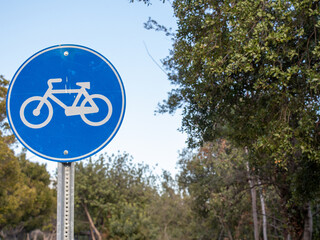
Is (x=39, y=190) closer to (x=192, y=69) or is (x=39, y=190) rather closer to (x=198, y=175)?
(x=198, y=175)

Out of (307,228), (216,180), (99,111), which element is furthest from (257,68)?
(216,180)

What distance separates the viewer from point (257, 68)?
8672mm

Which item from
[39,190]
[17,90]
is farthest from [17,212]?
[17,90]

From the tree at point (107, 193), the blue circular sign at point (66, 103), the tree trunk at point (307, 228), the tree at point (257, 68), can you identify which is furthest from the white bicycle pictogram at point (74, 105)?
the tree at point (107, 193)

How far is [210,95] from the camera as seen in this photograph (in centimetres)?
891

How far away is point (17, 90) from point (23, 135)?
0.81 ft

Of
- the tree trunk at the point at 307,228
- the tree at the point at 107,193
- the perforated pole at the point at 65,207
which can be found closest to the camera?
the perforated pole at the point at 65,207

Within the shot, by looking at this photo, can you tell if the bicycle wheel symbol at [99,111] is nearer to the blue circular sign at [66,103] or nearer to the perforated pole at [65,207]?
the blue circular sign at [66,103]

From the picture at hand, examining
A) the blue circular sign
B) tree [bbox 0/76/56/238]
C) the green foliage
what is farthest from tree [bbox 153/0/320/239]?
tree [bbox 0/76/56/238]

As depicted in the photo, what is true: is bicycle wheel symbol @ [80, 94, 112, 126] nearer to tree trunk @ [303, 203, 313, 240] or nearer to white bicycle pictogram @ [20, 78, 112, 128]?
white bicycle pictogram @ [20, 78, 112, 128]

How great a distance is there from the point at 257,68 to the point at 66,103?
6.97 meters

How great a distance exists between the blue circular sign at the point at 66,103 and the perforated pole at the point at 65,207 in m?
0.11

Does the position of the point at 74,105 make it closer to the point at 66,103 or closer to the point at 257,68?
the point at 66,103

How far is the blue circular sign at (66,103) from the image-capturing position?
220cm
